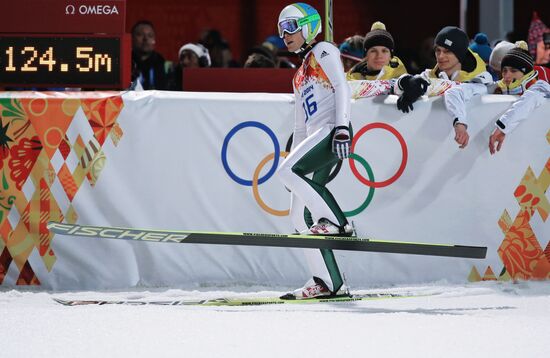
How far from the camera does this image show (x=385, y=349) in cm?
672

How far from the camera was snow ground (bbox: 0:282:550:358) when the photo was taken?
262 inches

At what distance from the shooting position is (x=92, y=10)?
9609mm

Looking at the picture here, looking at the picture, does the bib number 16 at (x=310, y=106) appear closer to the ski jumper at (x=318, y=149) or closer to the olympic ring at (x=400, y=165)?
the ski jumper at (x=318, y=149)

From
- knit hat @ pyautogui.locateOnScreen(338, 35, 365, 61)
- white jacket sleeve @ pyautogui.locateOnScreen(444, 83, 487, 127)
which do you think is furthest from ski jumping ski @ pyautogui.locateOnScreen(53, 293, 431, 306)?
knit hat @ pyautogui.locateOnScreen(338, 35, 365, 61)

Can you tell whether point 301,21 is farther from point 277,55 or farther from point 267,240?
point 277,55

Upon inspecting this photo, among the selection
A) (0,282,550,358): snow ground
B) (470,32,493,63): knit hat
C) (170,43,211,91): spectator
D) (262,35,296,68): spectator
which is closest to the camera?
(0,282,550,358): snow ground

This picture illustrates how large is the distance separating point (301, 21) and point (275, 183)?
1323 mm

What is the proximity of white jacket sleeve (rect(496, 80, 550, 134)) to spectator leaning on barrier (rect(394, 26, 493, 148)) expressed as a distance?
0.91 feet

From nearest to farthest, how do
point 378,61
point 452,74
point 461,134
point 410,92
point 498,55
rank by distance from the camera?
point 461,134, point 410,92, point 452,74, point 378,61, point 498,55

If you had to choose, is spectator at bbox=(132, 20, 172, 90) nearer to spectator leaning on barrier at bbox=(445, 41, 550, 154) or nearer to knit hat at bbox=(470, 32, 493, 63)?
knit hat at bbox=(470, 32, 493, 63)

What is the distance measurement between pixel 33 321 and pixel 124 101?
232 centimetres

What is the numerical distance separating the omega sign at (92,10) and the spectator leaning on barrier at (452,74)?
2.19 meters

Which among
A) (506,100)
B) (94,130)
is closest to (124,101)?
(94,130)

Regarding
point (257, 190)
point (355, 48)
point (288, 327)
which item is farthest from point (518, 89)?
point (288, 327)
